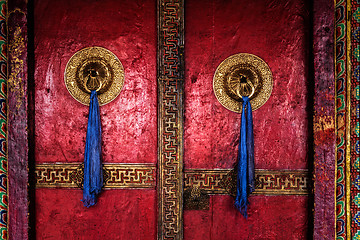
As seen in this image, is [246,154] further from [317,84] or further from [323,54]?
[323,54]

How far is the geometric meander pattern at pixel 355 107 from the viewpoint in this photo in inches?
82.8

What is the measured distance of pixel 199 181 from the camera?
2365mm

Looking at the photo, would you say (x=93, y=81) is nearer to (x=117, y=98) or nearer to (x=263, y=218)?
(x=117, y=98)

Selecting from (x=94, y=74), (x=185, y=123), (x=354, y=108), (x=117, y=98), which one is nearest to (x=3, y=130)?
(x=94, y=74)

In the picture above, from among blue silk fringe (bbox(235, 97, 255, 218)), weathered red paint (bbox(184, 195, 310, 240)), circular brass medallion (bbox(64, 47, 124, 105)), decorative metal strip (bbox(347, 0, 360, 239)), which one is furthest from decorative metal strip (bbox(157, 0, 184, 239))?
decorative metal strip (bbox(347, 0, 360, 239))

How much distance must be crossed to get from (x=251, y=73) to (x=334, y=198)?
1.56 metres

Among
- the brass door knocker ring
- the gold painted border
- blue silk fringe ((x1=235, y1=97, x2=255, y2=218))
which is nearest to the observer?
the gold painted border

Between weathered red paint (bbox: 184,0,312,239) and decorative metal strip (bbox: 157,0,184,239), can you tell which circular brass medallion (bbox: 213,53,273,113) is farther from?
decorative metal strip (bbox: 157,0,184,239)

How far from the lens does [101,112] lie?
94.2 inches

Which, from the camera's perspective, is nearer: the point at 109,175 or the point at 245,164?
the point at 245,164

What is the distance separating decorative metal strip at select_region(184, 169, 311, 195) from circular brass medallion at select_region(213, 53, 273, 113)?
29.9 inches

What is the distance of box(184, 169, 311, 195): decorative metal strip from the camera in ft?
7.70

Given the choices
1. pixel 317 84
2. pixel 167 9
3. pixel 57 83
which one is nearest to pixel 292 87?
pixel 317 84

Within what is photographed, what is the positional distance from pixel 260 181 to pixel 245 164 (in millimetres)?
331
